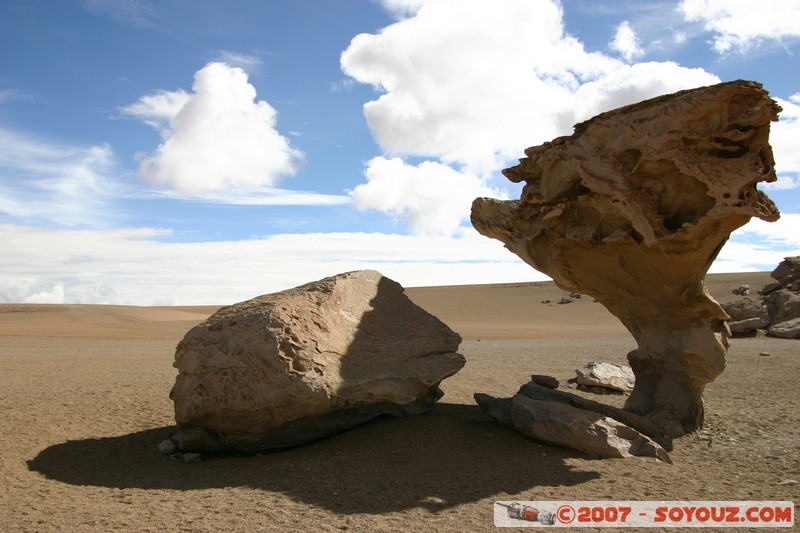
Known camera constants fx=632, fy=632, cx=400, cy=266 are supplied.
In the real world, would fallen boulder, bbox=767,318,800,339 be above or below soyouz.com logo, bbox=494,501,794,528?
above

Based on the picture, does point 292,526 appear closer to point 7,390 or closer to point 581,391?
point 581,391

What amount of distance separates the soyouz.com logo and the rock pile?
54.7 ft

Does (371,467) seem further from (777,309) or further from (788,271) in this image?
(788,271)

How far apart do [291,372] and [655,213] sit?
4.70 meters

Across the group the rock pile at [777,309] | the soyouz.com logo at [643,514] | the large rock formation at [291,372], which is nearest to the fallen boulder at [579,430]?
the large rock formation at [291,372]

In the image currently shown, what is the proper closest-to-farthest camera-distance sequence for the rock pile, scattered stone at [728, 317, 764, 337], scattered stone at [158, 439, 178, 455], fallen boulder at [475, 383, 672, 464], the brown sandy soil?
the brown sandy soil → fallen boulder at [475, 383, 672, 464] → scattered stone at [158, 439, 178, 455] → the rock pile → scattered stone at [728, 317, 764, 337]

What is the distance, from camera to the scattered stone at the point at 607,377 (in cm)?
1207

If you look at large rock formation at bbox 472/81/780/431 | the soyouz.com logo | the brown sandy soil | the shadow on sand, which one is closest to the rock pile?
the brown sandy soil

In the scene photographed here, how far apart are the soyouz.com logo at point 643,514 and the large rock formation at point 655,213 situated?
2.96 m

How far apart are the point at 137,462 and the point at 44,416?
292 centimetres

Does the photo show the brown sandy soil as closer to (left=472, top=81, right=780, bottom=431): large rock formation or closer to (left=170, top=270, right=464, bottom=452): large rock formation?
(left=170, top=270, right=464, bottom=452): large rock formation

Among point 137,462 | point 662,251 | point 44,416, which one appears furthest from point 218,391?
point 662,251

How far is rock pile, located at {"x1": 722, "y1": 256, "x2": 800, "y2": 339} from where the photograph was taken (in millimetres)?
20516

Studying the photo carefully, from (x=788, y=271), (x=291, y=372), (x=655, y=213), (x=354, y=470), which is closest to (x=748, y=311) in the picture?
(x=788, y=271)
